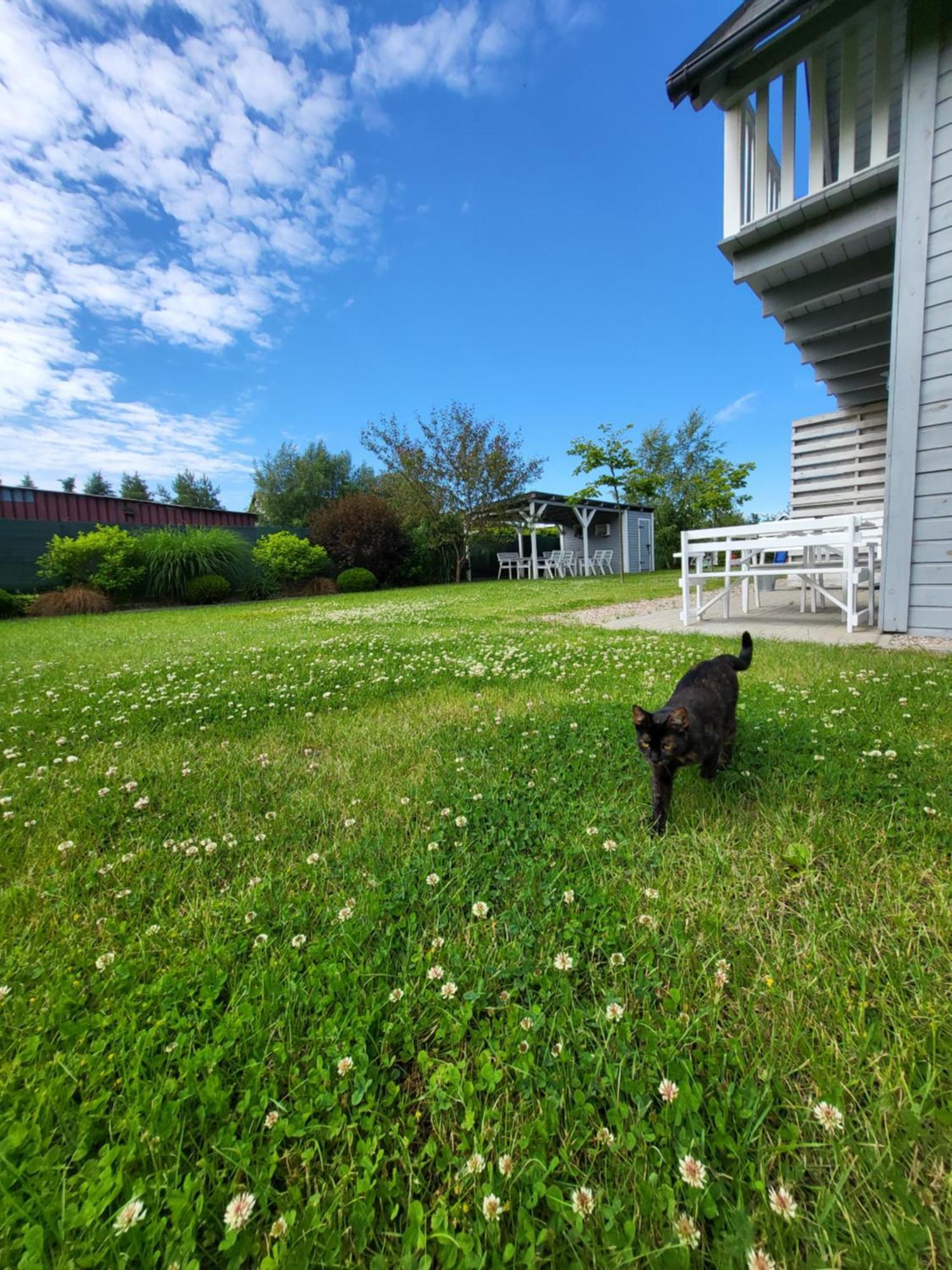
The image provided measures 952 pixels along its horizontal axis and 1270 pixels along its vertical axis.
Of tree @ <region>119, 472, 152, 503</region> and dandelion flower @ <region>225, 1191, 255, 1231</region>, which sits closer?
dandelion flower @ <region>225, 1191, 255, 1231</region>

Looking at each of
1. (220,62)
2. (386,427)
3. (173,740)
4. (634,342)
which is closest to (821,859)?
(173,740)

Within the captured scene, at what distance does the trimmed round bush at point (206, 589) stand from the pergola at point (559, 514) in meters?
12.6

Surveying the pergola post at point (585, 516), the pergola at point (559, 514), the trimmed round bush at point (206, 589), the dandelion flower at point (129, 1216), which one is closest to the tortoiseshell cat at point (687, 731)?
the dandelion flower at point (129, 1216)

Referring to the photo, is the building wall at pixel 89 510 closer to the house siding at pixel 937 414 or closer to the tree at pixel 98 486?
the house siding at pixel 937 414

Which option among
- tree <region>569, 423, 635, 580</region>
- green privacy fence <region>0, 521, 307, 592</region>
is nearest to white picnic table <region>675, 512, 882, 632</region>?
tree <region>569, 423, 635, 580</region>

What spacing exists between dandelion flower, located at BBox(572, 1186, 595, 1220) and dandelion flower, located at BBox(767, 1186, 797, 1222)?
11.3 inches

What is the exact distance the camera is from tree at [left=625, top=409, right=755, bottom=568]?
32531 mm

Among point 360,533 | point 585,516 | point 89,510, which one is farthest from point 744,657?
point 89,510

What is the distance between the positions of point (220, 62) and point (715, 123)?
313 inches

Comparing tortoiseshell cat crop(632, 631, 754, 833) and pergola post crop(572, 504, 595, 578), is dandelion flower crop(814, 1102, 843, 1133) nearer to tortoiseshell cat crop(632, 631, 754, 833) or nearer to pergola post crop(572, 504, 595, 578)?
tortoiseshell cat crop(632, 631, 754, 833)

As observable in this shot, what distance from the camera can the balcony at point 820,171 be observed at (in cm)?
430

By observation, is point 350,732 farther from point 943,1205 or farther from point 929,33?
point 929,33

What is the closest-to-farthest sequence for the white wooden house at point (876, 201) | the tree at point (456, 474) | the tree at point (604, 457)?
the white wooden house at point (876, 201), the tree at point (604, 457), the tree at point (456, 474)

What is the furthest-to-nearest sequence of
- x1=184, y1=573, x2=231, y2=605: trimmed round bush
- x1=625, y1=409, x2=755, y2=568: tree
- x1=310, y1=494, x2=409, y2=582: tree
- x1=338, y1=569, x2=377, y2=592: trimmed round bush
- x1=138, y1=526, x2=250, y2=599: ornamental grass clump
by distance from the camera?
1. x1=625, y1=409, x2=755, y2=568: tree
2. x1=310, y1=494, x2=409, y2=582: tree
3. x1=338, y1=569, x2=377, y2=592: trimmed round bush
4. x1=184, y1=573, x2=231, y2=605: trimmed round bush
5. x1=138, y1=526, x2=250, y2=599: ornamental grass clump
